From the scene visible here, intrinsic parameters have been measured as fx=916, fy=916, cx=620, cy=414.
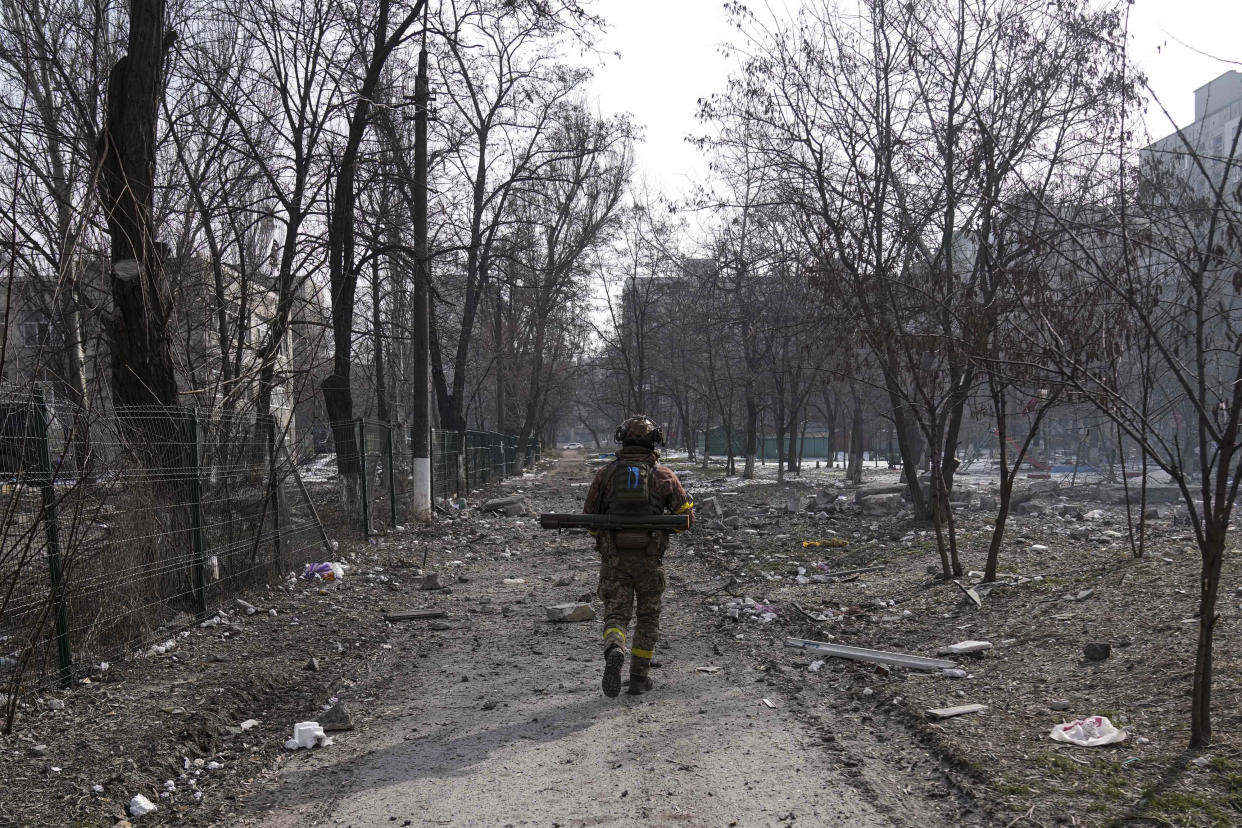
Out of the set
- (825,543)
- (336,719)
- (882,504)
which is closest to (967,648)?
(336,719)

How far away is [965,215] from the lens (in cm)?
1099

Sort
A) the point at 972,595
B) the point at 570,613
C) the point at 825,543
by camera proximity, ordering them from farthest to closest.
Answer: the point at 825,543
the point at 570,613
the point at 972,595

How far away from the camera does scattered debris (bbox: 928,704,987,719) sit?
5.21m

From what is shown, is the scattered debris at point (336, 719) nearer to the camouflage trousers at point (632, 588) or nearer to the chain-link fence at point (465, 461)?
the camouflage trousers at point (632, 588)

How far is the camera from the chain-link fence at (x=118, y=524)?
17.2 ft

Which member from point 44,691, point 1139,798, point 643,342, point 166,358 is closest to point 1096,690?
point 1139,798

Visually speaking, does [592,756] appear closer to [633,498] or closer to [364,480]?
[633,498]

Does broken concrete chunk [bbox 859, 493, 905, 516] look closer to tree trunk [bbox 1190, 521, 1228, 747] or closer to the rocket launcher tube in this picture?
the rocket launcher tube

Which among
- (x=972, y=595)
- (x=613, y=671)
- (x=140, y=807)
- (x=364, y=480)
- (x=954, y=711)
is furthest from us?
(x=364, y=480)

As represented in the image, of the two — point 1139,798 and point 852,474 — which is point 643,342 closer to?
point 852,474

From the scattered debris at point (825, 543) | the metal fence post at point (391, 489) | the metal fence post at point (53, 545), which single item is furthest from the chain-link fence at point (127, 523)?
the scattered debris at point (825, 543)

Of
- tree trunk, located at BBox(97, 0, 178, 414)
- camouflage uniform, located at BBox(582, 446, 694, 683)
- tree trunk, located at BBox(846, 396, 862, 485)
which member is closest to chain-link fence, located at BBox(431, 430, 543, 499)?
tree trunk, located at BBox(97, 0, 178, 414)

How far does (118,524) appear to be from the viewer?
652 centimetres

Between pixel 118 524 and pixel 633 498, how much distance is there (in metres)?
3.68
